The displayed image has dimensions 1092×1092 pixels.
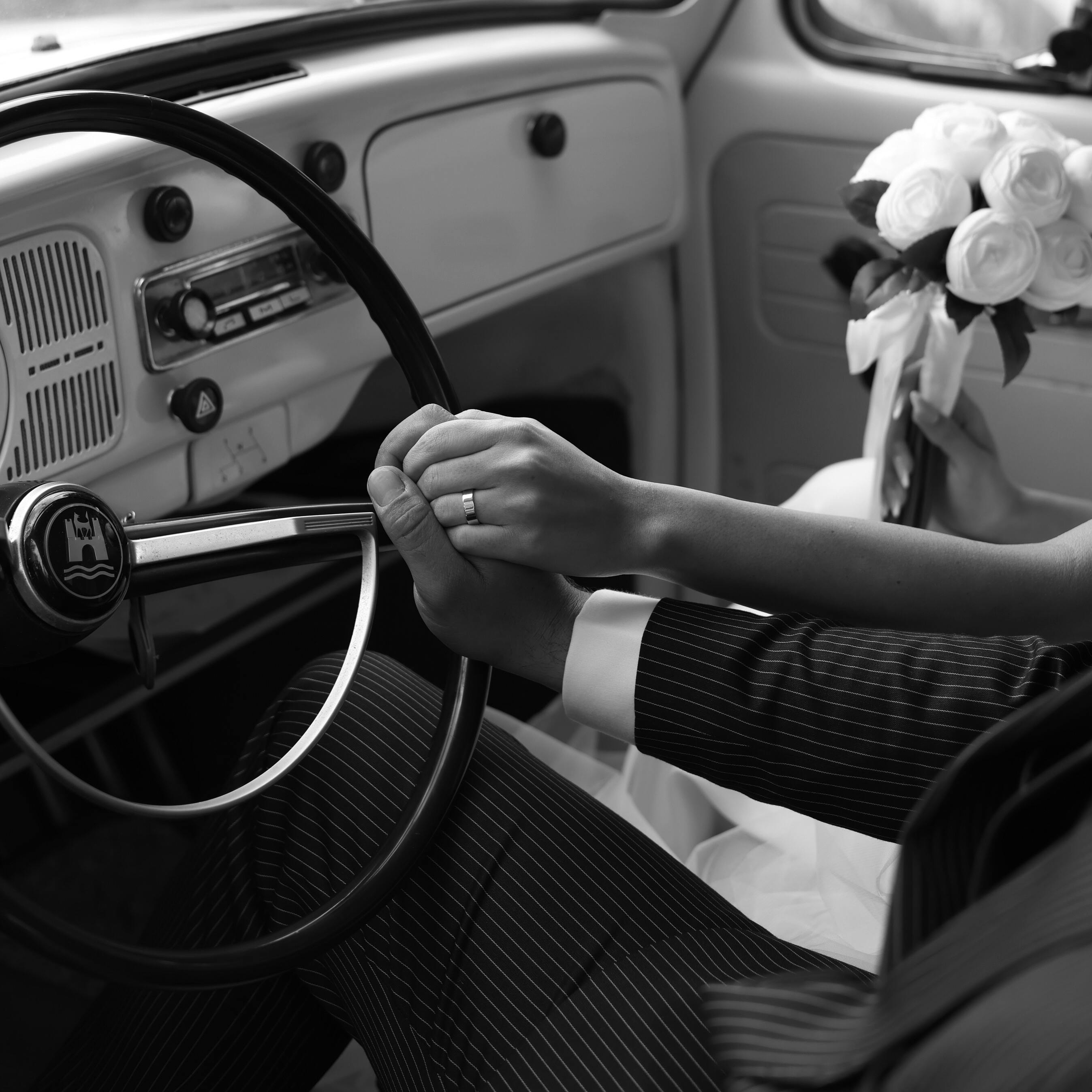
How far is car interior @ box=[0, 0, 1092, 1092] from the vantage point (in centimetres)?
87

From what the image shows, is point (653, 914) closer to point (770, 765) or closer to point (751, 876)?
point (770, 765)

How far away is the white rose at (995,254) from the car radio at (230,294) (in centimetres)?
57

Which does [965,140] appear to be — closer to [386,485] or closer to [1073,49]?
[1073,49]

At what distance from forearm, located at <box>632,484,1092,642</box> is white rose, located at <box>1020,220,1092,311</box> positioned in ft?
1.24

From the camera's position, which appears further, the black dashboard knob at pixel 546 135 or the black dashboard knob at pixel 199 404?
the black dashboard knob at pixel 546 135

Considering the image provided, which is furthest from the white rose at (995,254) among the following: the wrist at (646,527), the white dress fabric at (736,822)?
the wrist at (646,527)

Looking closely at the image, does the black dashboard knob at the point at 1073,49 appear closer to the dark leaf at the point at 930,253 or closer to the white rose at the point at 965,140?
the white rose at the point at 965,140

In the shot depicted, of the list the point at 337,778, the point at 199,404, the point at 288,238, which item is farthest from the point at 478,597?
the point at 288,238

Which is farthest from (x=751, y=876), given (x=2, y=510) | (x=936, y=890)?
(x=2, y=510)

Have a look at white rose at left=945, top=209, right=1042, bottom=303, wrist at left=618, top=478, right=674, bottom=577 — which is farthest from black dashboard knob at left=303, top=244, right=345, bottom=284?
white rose at left=945, top=209, right=1042, bottom=303

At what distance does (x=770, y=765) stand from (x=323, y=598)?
0.93 m

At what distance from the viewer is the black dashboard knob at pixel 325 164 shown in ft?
3.82

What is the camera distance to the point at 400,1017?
0.75 metres

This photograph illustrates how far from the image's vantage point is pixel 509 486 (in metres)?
0.79
